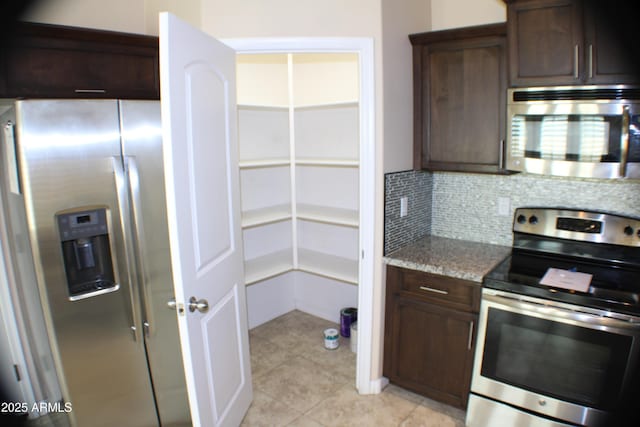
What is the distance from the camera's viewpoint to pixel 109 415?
1.88m

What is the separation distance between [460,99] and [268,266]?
1.80 meters

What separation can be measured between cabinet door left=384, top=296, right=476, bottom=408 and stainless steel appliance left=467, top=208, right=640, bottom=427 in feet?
0.30

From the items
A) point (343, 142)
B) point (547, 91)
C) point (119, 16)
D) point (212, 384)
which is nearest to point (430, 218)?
point (343, 142)

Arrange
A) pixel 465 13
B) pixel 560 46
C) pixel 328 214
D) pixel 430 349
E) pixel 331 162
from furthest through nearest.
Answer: pixel 328 214 → pixel 331 162 → pixel 465 13 → pixel 430 349 → pixel 560 46

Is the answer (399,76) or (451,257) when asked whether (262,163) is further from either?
(451,257)

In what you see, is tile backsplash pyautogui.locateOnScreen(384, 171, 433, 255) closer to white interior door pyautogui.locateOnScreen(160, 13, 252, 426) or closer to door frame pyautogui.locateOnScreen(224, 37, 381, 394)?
door frame pyautogui.locateOnScreen(224, 37, 381, 394)

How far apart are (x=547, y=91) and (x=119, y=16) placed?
Result: 246cm

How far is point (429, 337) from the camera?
7.21 feet

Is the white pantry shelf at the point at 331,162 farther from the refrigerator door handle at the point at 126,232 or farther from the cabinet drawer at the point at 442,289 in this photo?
the refrigerator door handle at the point at 126,232

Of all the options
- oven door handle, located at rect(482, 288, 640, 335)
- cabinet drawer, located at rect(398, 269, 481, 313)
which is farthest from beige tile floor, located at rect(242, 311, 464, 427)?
oven door handle, located at rect(482, 288, 640, 335)

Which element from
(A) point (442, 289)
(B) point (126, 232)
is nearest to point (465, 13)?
(A) point (442, 289)

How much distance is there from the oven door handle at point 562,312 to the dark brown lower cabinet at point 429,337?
0.14m

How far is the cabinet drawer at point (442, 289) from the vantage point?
6.63 feet

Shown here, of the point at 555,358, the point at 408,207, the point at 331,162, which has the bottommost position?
the point at 555,358
